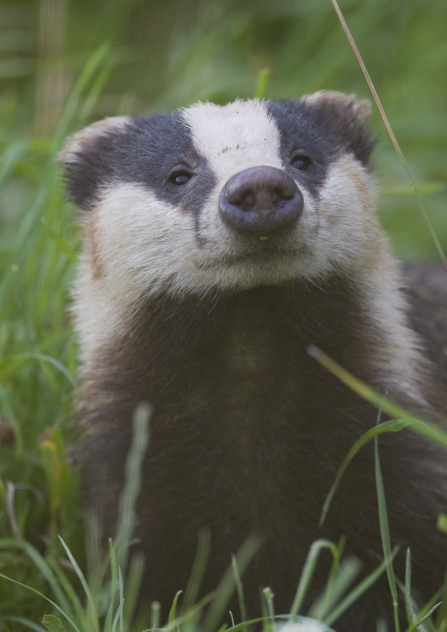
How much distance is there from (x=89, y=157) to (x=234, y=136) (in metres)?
0.78

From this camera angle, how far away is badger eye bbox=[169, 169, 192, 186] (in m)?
3.10

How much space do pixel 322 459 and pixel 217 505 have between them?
0.38 m

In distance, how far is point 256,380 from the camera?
10.1 ft

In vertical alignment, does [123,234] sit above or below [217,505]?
above

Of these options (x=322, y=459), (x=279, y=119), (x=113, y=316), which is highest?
(x=279, y=119)

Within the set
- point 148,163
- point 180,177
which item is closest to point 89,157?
point 148,163

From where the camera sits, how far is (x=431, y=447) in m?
3.14

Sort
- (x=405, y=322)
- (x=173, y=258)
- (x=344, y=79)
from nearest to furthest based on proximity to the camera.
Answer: (x=173, y=258) < (x=405, y=322) < (x=344, y=79)

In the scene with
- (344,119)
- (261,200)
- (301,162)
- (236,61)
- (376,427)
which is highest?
(236,61)

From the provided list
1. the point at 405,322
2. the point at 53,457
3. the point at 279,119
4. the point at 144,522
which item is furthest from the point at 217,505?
the point at 279,119

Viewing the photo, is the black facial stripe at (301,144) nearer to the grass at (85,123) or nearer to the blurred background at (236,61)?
the grass at (85,123)

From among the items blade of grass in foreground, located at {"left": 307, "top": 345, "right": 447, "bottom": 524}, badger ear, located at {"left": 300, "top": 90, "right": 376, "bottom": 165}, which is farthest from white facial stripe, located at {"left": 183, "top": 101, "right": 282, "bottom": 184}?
blade of grass in foreground, located at {"left": 307, "top": 345, "right": 447, "bottom": 524}

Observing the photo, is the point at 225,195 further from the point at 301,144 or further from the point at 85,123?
the point at 85,123

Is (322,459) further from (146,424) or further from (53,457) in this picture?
(53,457)
